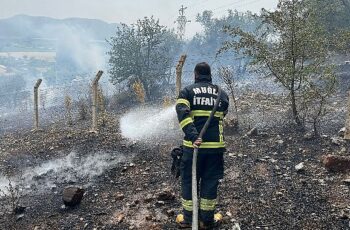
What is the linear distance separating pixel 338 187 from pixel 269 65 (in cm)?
362

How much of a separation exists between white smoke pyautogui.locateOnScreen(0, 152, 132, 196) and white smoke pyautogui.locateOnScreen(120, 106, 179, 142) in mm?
1660

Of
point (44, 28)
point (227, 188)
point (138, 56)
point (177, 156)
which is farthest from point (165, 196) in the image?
point (44, 28)

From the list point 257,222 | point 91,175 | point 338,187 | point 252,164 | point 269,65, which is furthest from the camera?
point 269,65

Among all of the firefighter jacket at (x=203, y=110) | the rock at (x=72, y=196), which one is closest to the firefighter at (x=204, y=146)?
the firefighter jacket at (x=203, y=110)

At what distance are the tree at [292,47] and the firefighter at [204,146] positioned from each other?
3.94 metres

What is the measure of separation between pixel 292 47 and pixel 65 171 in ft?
18.2

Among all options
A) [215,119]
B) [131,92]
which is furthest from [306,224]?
[131,92]

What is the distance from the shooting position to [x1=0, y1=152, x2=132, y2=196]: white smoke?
21.8ft

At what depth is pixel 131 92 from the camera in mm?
18969

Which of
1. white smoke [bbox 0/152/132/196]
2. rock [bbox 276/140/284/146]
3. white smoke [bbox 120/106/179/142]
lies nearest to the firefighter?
white smoke [bbox 0/152/132/196]

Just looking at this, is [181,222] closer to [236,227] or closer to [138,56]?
[236,227]

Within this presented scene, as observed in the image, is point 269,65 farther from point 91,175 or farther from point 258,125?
point 91,175

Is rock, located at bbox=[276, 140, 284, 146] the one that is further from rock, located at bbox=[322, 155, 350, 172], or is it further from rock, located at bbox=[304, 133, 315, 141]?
rock, located at bbox=[322, 155, 350, 172]

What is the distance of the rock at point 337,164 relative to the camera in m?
5.55
